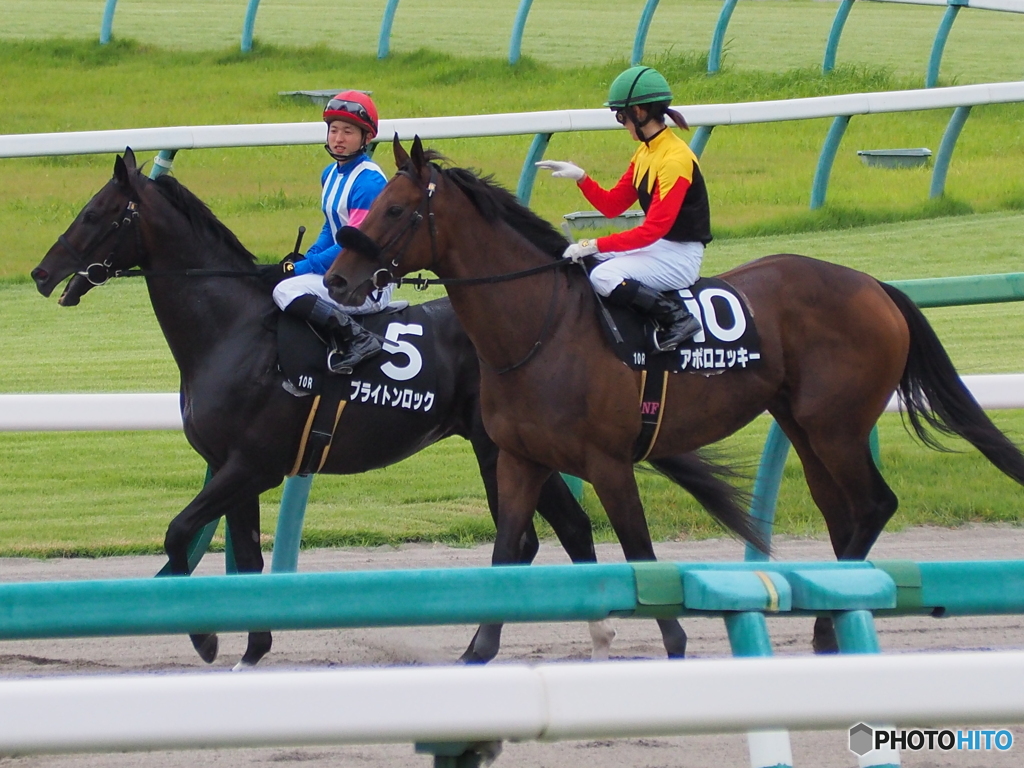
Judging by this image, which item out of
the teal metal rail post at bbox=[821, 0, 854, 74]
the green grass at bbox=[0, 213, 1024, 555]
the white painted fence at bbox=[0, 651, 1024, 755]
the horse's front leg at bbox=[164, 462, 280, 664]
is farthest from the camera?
the teal metal rail post at bbox=[821, 0, 854, 74]

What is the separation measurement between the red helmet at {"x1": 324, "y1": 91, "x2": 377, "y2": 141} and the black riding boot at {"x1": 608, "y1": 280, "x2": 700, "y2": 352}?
3.82 feet

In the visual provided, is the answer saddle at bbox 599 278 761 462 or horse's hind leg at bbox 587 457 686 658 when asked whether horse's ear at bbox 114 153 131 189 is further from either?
horse's hind leg at bbox 587 457 686 658

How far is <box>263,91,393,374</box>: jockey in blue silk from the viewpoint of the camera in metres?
5.24

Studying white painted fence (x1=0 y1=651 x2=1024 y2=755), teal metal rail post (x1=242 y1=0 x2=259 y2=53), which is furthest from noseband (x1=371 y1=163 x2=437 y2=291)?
teal metal rail post (x1=242 y1=0 x2=259 y2=53)

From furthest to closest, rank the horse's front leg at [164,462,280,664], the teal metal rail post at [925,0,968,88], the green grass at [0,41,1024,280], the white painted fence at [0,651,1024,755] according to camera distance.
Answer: the teal metal rail post at [925,0,968,88], the green grass at [0,41,1024,280], the horse's front leg at [164,462,280,664], the white painted fence at [0,651,1024,755]

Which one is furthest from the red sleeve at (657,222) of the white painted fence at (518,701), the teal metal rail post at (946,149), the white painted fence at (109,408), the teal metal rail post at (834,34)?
the teal metal rail post at (834,34)

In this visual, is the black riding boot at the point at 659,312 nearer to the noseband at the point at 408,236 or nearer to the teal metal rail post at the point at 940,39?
the noseband at the point at 408,236

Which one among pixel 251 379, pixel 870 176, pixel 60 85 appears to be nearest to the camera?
pixel 251 379

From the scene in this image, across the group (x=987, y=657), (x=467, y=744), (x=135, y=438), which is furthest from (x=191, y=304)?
(x=987, y=657)

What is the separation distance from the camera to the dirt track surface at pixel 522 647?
3.85 meters

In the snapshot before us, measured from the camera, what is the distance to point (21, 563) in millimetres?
5953

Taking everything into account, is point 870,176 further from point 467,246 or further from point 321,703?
point 321,703

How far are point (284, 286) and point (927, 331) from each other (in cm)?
232

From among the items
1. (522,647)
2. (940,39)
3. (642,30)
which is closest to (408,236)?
(522,647)
